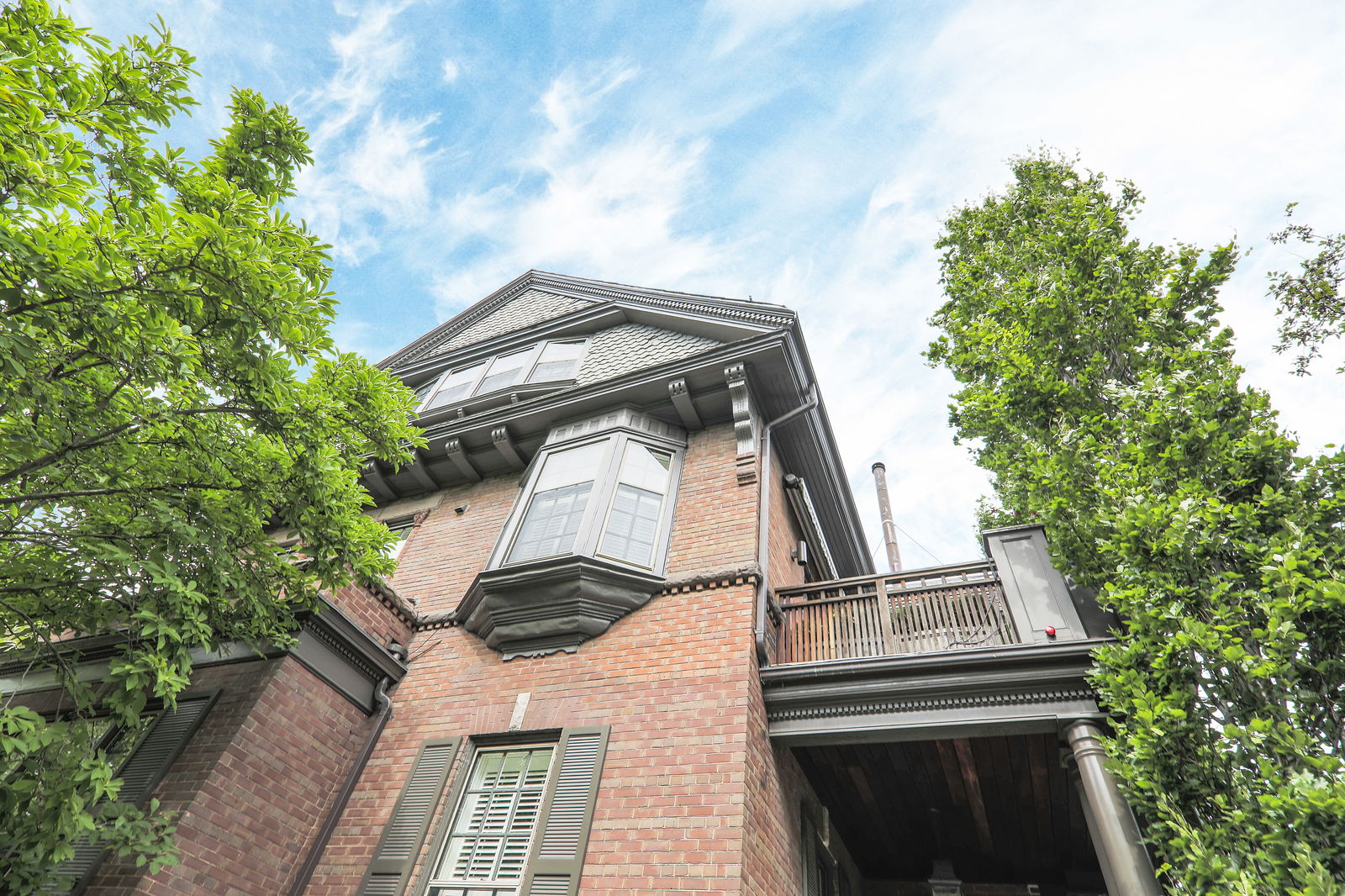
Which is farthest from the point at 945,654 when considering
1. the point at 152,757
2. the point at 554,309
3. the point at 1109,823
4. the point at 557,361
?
the point at 554,309

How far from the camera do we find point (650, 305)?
11680 mm

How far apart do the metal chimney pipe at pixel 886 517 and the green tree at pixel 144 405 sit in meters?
17.4

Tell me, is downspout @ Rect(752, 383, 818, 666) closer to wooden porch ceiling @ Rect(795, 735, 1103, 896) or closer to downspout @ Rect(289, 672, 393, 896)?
wooden porch ceiling @ Rect(795, 735, 1103, 896)

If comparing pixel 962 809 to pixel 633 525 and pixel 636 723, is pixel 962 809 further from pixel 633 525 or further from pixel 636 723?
pixel 633 525

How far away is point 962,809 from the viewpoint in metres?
7.17

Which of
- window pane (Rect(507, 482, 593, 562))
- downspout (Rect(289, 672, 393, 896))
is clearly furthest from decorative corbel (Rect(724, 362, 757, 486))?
downspout (Rect(289, 672, 393, 896))

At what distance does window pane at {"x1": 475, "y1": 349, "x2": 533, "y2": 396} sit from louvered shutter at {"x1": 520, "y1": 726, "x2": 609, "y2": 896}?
6.98m

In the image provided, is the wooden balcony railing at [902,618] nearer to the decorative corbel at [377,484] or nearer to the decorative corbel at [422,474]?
the decorative corbel at [422,474]

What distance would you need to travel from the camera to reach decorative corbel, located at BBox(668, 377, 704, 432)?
339 inches

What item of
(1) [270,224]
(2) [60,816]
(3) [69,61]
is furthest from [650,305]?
(2) [60,816]

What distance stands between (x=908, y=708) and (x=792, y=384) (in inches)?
165

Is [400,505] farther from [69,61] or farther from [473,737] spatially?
[69,61]

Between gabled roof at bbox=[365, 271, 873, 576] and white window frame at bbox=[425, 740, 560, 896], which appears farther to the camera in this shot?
gabled roof at bbox=[365, 271, 873, 576]

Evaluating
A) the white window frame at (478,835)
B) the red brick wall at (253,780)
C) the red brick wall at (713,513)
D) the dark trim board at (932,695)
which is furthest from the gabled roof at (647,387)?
the white window frame at (478,835)
